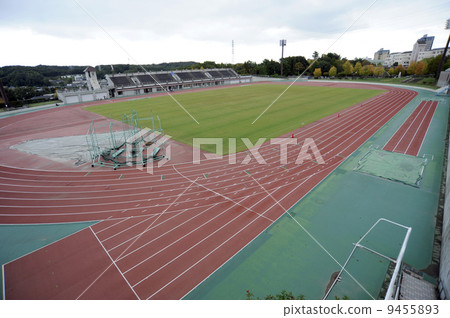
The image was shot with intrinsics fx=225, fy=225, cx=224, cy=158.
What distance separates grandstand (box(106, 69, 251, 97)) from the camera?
51.5 meters

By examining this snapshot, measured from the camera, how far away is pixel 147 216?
404 inches

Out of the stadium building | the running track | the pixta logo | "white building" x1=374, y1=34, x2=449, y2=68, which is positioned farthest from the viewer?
"white building" x1=374, y1=34, x2=449, y2=68

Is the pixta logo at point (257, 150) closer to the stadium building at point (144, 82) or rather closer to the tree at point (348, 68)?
the stadium building at point (144, 82)

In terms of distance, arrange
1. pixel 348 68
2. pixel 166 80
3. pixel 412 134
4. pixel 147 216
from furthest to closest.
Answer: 1. pixel 348 68
2. pixel 166 80
3. pixel 412 134
4. pixel 147 216

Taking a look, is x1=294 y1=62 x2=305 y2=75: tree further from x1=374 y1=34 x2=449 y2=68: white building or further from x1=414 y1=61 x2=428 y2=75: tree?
x1=374 y1=34 x2=449 y2=68: white building

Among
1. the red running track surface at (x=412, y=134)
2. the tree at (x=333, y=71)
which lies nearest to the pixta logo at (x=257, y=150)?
the red running track surface at (x=412, y=134)

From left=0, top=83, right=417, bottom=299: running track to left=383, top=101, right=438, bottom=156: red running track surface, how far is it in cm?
364

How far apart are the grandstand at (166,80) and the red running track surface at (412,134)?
39282mm

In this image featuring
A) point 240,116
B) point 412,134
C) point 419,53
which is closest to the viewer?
point 412,134

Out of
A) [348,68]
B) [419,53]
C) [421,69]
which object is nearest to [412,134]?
[421,69]

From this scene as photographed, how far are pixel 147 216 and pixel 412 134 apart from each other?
74.7 ft

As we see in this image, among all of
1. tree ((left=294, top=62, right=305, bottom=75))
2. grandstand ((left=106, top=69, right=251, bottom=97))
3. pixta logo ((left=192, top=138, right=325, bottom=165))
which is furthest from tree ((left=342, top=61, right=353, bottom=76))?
pixta logo ((left=192, top=138, right=325, bottom=165))

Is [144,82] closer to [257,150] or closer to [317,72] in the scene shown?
[257,150]
